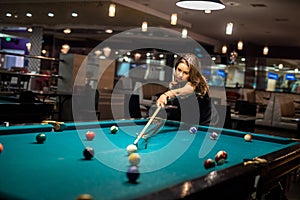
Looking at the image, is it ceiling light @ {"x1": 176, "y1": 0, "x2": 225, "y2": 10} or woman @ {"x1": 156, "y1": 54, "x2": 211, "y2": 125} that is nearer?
woman @ {"x1": 156, "y1": 54, "x2": 211, "y2": 125}

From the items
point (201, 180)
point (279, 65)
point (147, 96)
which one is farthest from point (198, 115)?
point (279, 65)

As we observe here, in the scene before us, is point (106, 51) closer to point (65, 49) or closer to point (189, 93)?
point (65, 49)

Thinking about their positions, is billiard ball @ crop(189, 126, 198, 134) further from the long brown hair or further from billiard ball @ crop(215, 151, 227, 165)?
billiard ball @ crop(215, 151, 227, 165)

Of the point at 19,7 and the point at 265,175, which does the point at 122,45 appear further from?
the point at 265,175

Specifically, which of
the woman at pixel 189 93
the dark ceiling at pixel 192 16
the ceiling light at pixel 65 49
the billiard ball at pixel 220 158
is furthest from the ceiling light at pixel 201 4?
the ceiling light at pixel 65 49

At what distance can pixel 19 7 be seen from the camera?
10.3 metres

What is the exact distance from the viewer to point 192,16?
9.70 meters

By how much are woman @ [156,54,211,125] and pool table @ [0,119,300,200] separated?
1.61ft

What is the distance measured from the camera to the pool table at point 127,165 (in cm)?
143

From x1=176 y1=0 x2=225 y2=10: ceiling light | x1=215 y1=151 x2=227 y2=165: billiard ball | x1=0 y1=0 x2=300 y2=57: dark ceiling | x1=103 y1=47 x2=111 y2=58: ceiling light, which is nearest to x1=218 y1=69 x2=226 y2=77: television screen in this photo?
x1=0 y1=0 x2=300 y2=57: dark ceiling

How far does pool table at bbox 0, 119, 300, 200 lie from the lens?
143 centimetres

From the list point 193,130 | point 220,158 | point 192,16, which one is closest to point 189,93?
point 193,130

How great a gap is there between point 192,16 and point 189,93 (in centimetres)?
630

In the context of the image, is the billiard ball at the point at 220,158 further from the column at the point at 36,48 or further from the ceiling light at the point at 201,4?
the column at the point at 36,48
